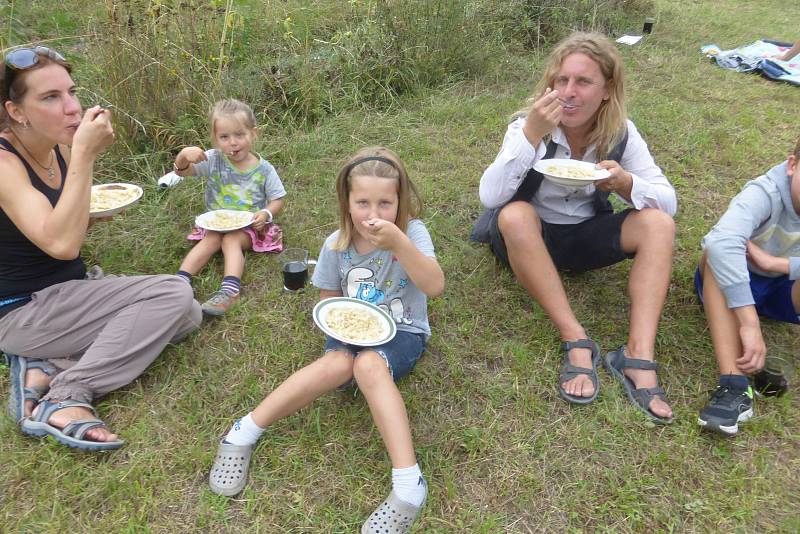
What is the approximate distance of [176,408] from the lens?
2.19m

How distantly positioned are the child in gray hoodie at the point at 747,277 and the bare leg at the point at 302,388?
147 centimetres

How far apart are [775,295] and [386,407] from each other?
1.88 m

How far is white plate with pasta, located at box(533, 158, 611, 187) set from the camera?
222 centimetres

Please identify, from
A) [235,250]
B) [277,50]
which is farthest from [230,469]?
[277,50]

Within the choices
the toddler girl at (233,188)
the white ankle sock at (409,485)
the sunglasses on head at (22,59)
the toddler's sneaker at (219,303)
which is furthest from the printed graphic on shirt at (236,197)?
the white ankle sock at (409,485)

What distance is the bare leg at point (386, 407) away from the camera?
1.84 metres

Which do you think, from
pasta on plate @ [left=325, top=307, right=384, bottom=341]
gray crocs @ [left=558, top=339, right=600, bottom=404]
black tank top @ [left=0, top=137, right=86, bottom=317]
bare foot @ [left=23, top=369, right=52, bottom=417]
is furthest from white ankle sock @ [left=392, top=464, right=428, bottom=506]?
black tank top @ [left=0, top=137, right=86, bottom=317]

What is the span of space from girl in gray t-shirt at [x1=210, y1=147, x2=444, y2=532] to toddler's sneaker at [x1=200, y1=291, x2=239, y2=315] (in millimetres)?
649

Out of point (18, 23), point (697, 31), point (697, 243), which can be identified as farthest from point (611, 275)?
point (697, 31)

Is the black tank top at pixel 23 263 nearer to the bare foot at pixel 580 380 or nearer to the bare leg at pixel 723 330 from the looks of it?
the bare foot at pixel 580 380

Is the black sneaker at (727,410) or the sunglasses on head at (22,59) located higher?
the sunglasses on head at (22,59)

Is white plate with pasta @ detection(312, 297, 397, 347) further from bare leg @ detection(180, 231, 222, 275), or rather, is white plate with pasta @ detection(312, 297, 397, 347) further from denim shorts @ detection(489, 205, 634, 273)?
bare leg @ detection(180, 231, 222, 275)

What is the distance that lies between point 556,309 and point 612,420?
21.5 inches

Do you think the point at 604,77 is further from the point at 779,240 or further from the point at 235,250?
the point at 235,250
